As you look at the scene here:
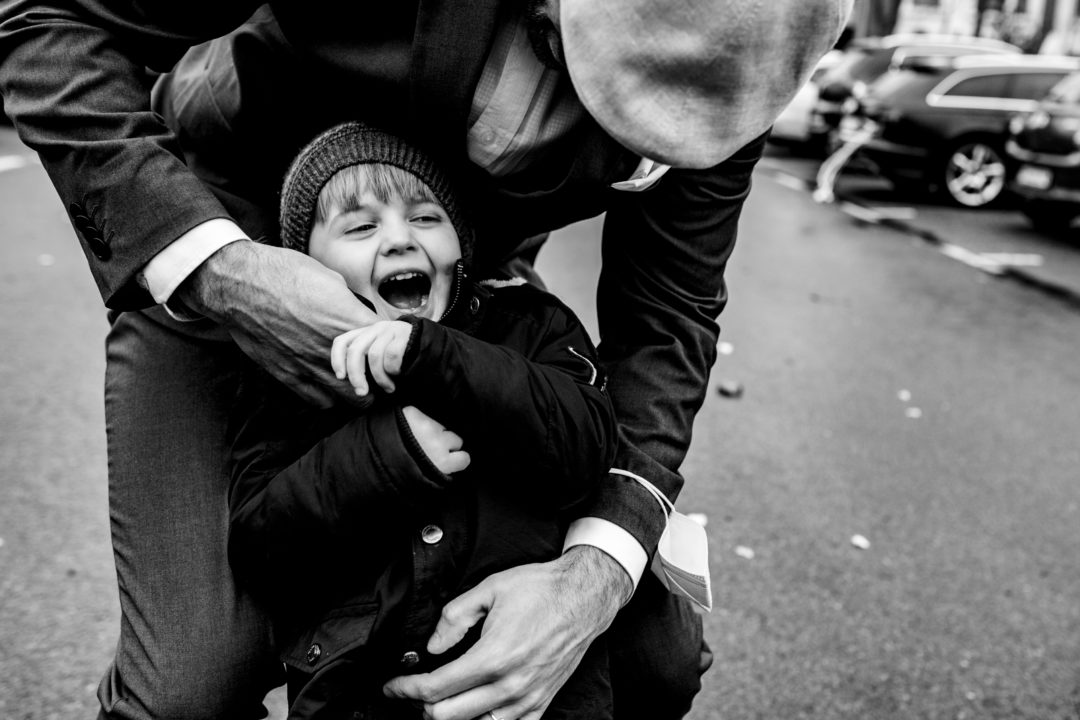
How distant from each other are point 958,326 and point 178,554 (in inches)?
242

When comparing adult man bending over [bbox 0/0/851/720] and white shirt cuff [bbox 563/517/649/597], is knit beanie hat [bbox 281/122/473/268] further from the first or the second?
white shirt cuff [bbox 563/517/649/597]

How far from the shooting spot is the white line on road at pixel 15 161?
10.2 meters

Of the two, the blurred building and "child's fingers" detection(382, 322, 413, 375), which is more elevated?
"child's fingers" detection(382, 322, 413, 375)

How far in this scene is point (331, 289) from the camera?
157 centimetres

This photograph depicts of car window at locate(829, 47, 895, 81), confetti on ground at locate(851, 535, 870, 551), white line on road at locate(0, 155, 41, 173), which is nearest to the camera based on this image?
confetti on ground at locate(851, 535, 870, 551)

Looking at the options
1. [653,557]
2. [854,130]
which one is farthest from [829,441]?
[854,130]

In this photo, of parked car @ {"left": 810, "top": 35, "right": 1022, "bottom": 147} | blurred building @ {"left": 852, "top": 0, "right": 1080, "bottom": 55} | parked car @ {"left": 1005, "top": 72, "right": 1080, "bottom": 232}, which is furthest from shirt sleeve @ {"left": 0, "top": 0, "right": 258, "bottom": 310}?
blurred building @ {"left": 852, "top": 0, "right": 1080, "bottom": 55}

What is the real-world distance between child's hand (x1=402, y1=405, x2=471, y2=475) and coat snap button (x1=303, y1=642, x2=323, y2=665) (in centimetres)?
33

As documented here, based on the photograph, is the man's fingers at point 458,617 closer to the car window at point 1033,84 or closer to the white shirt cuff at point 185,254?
the white shirt cuff at point 185,254

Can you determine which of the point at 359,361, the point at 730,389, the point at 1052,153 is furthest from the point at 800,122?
the point at 359,361

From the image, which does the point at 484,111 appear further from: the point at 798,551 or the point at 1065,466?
the point at 1065,466

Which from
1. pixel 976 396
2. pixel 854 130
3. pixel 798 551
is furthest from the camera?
pixel 854 130

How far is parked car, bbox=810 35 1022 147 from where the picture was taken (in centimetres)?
1477

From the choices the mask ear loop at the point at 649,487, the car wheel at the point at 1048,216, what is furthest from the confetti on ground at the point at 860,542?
the car wheel at the point at 1048,216
